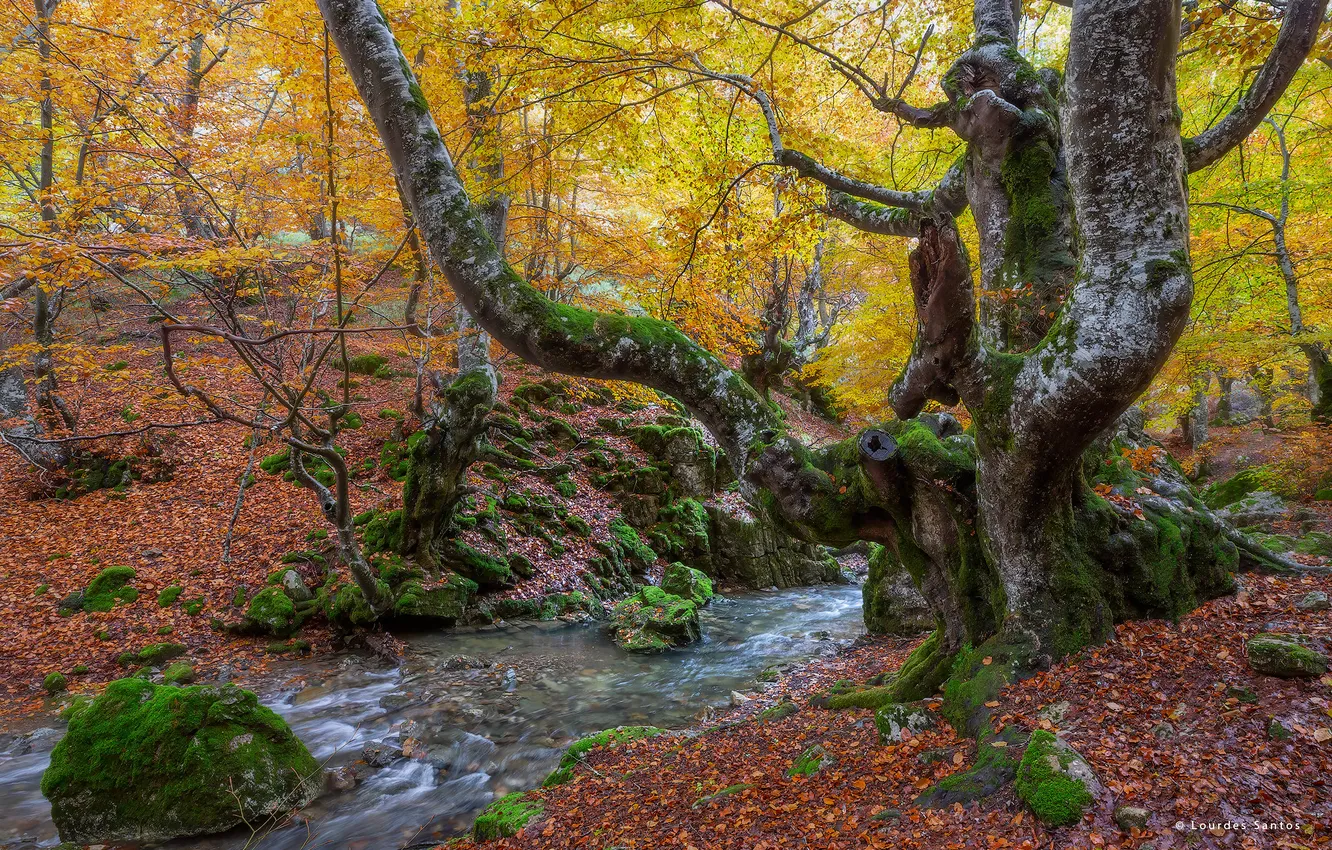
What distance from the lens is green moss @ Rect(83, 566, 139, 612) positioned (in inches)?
306

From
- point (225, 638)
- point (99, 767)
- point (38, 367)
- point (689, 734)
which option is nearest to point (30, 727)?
point (225, 638)

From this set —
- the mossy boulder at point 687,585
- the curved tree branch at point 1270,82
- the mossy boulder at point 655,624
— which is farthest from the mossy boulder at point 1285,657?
the mossy boulder at point 687,585

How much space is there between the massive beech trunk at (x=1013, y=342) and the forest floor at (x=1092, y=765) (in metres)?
0.35

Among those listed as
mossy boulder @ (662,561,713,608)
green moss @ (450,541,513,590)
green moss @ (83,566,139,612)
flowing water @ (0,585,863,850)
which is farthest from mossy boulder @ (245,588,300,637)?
mossy boulder @ (662,561,713,608)

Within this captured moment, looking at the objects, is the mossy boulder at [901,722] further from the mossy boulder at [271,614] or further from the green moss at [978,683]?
the mossy boulder at [271,614]

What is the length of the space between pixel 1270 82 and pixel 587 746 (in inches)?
276

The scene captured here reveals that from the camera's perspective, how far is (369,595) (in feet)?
26.4

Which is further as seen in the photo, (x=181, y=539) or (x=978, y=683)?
(x=181, y=539)

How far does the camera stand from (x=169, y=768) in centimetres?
448

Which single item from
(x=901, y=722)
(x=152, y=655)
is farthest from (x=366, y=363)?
(x=901, y=722)

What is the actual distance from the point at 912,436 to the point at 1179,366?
10.2 meters

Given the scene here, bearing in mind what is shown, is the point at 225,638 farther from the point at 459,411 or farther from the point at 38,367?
the point at 38,367

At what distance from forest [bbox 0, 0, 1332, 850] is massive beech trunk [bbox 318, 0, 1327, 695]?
0.03m

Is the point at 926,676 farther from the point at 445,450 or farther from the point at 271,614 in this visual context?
the point at 271,614
